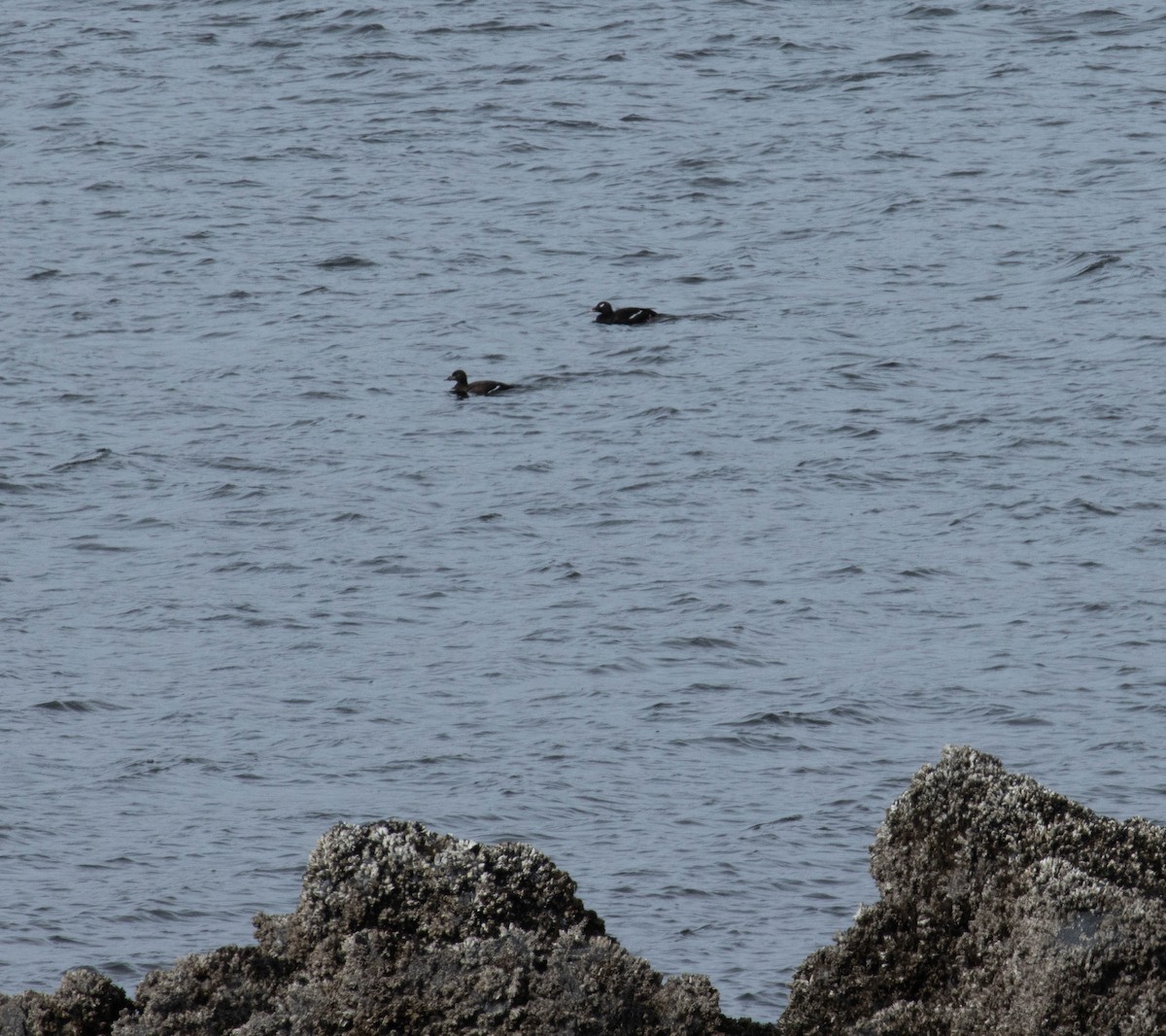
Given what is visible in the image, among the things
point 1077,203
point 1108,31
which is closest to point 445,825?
point 1077,203

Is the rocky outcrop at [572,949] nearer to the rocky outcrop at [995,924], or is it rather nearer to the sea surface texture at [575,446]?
the rocky outcrop at [995,924]

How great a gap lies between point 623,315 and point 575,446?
5211 mm

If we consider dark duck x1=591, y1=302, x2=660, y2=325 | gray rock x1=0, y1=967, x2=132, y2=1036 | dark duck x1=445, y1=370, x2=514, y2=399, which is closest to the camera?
gray rock x1=0, y1=967, x2=132, y2=1036

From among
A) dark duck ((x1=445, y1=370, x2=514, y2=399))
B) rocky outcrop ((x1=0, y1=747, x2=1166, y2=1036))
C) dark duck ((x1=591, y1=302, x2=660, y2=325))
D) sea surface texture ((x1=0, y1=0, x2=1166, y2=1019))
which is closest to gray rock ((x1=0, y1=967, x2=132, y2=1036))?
rocky outcrop ((x1=0, y1=747, x2=1166, y2=1036))

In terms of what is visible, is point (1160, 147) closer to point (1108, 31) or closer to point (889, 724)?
point (1108, 31)

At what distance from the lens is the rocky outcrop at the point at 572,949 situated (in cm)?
980

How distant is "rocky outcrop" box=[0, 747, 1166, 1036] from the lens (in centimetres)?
980

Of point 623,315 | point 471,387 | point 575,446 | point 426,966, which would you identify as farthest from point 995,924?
point 623,315

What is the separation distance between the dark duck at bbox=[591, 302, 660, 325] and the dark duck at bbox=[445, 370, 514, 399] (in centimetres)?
321

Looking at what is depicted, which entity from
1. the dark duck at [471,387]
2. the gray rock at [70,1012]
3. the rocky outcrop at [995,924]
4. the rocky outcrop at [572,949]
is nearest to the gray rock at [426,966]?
the rocky outcrop at [572,949]

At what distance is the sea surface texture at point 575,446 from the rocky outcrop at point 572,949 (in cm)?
523

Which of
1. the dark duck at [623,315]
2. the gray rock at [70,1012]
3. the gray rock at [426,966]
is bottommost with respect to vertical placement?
the dark duck at [623,315]

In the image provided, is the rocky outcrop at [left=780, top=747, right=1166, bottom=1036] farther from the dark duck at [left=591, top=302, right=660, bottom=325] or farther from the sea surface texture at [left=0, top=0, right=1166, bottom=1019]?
the dark duck at [left=591, top=302, right=660, bottom=325]

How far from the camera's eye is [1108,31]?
53469 mm
